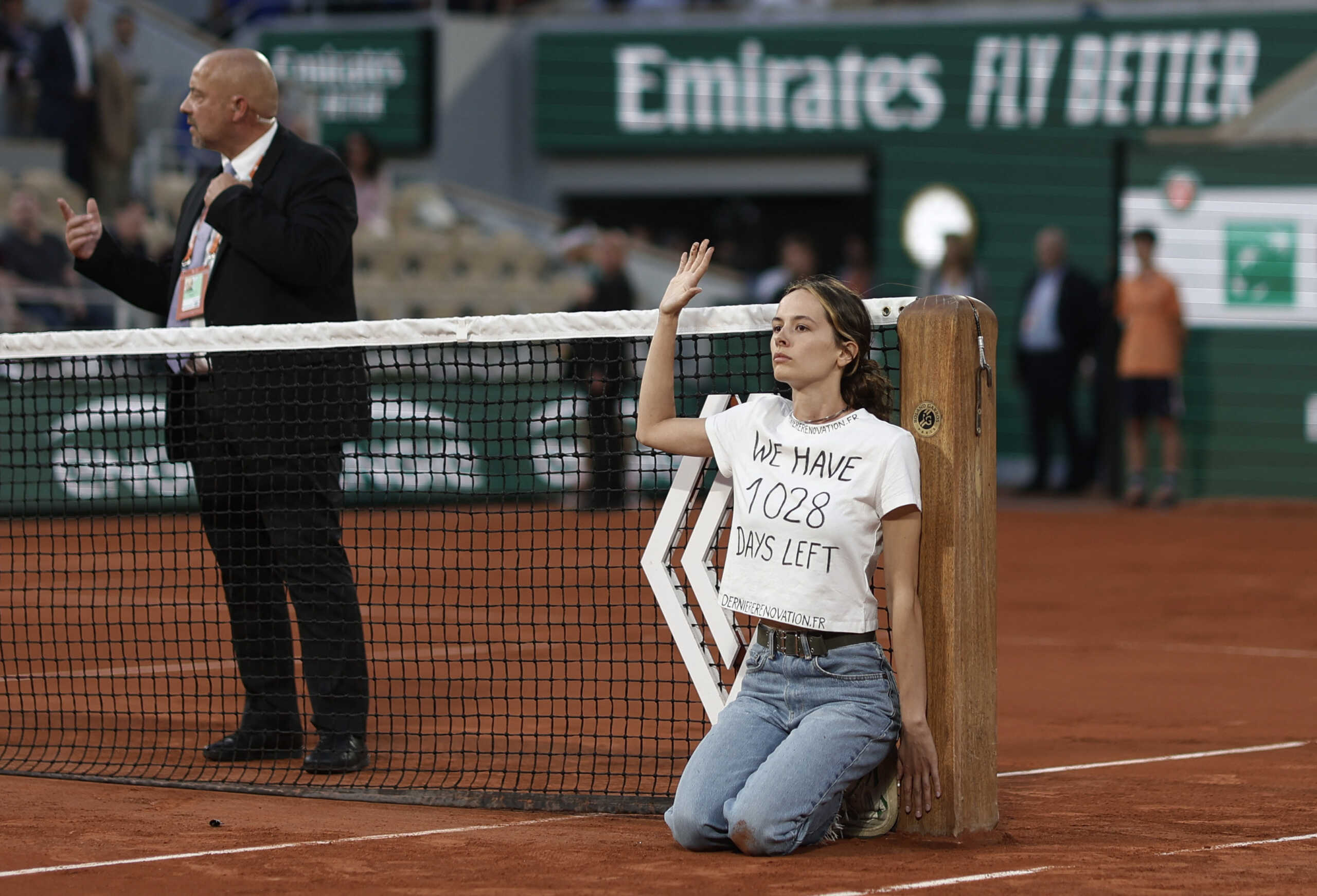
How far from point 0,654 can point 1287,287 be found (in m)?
13.1

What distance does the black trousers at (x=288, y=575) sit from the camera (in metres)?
6.38

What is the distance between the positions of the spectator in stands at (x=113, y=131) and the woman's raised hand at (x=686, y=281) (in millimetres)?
14172

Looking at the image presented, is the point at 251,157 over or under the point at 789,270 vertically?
over

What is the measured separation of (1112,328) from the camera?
1797 centimetres

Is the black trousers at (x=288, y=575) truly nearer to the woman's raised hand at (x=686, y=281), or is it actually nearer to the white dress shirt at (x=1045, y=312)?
the woman's raised hand at (x=686, y=281)

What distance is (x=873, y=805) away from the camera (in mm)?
5348

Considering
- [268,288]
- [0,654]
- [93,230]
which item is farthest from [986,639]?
[0,654]

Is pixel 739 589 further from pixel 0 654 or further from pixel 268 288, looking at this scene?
pixel 0 654

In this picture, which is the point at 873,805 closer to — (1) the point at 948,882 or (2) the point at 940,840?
(2) the point at 940,840

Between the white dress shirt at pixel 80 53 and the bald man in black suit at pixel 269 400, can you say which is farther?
the white dress shirt at pixel 80 53

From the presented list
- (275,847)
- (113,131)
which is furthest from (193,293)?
(113,131)

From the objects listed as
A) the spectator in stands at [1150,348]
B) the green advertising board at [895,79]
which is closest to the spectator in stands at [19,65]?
the green advertising board at [895,79]

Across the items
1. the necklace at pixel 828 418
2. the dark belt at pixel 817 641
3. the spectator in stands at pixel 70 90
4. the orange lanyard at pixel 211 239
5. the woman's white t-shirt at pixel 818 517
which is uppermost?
the spectator in stands at pixel 70 90

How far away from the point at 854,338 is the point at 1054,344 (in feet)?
45.3
